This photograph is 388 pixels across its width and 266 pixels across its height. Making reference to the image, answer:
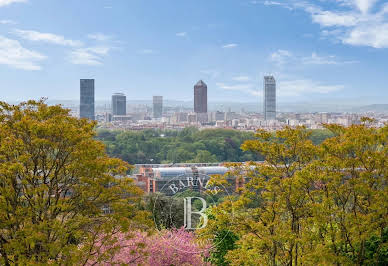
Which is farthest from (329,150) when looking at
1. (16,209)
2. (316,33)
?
(316,33)

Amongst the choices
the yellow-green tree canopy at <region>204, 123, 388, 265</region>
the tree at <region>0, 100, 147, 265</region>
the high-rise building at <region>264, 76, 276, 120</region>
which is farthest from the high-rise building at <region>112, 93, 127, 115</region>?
the tree at <region>0, 100, 147, 265</region>

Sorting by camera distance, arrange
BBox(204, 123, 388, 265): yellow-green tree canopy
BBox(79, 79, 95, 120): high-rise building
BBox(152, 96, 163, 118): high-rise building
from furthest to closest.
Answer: BBox(152, 96, 163, 118): high-rise building, BBox(79, 79, 95, 120): high-rise building, BBox(204, 123, 388, 265): yellow-green tree canopy

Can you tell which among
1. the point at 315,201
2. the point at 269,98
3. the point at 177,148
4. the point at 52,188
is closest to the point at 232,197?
the point at 315,201

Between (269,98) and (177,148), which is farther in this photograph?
(269,98)

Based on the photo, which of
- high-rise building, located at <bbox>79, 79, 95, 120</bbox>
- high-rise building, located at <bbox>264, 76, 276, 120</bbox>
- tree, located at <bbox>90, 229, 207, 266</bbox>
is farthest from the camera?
high-rise building, located at <bbox>264, 76, 276, 120</bbox>

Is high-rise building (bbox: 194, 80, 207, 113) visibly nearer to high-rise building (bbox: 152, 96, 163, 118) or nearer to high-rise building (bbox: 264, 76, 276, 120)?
high-rise building (bbox: 152, 96, 163, 118)

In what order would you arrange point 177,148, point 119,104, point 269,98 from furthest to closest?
point 269,98
point 119,104
point 177,148

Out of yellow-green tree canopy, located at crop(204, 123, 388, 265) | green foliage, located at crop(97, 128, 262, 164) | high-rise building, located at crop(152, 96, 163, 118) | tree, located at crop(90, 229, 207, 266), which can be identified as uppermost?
high-rise building, located at crop(152, 96, 163, 118)

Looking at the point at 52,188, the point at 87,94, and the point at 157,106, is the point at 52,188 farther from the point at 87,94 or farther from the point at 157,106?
the point at 157,106
